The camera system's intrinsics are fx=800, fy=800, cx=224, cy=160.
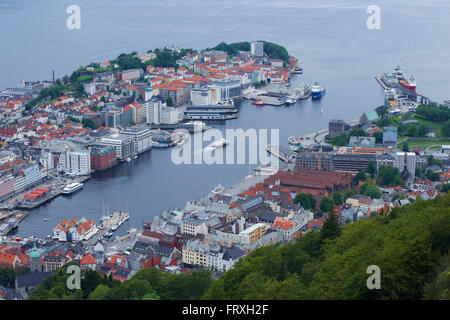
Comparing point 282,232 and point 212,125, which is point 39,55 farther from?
point 282,232

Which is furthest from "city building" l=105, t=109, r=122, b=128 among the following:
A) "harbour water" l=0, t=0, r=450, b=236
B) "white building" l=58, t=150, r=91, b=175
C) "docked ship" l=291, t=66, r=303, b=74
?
"docked ship" l=291, t=66, r=303, b=74

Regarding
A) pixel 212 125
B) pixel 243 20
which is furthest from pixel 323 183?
pixel 243 20

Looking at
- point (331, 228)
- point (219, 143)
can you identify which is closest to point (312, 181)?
point (219, 143)

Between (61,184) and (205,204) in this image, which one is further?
(61,184)

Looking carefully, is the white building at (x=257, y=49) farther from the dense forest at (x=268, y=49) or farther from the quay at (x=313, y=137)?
the quay at (x=313, y=137)

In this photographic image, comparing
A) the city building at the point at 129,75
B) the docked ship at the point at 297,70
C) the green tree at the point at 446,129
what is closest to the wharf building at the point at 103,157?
the green tree at the point at 446,129

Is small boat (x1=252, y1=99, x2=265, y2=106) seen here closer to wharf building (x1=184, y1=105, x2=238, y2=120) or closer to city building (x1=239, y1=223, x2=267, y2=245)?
wharf building (x1=184, y1=105, x2=238, y2=120)
